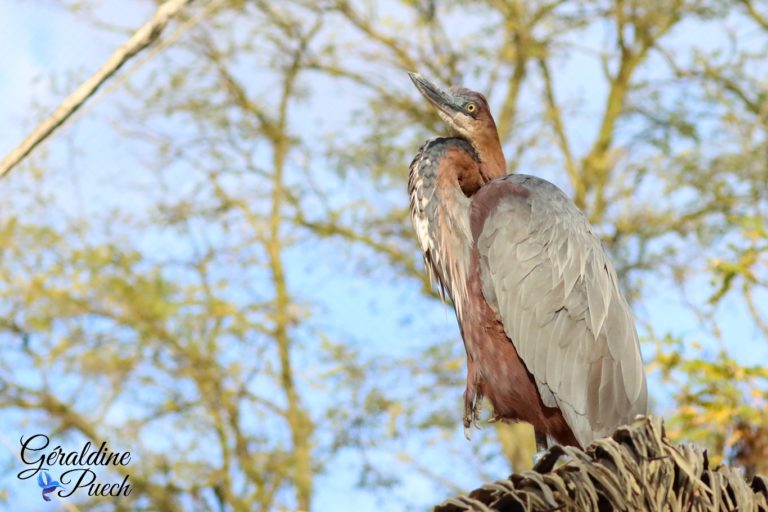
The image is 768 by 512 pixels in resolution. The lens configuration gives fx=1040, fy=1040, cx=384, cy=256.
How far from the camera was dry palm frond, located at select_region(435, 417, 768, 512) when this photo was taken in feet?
6.86

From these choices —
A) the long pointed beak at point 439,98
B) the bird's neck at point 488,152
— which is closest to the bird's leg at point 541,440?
the bird's neck at point 488,152

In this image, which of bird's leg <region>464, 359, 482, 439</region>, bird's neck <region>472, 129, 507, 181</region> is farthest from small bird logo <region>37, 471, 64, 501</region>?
bird's neck <region>472, 129, 507, 181</region>

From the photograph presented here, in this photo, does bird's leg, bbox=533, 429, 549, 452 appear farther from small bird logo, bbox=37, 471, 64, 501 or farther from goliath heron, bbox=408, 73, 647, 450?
small bird logo, bbox=37, 471, 64, 501

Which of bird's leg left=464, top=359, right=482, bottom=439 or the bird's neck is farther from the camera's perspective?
the bird's neck

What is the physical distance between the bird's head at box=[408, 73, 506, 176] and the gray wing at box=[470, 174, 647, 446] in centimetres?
24

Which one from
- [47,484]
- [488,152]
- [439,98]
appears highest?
[439,98]

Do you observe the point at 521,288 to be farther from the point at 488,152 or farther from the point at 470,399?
the point at 488,152

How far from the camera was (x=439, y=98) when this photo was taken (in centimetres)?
454

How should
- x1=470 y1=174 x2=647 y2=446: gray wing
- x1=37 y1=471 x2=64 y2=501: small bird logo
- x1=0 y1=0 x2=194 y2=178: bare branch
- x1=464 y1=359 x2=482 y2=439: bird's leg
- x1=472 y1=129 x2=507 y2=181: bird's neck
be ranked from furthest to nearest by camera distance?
x1=472 y1=129 x2=507 y2=181: bird's neck < x1=464 y1=359 x2=482 y2=439: bird's leg < x1=470 y1=174 x2=647 y2=446: gray wing < x1=37 y1=471 x2=64 y2=501: small bird logo < x1=0 y1=0 x2=194 y2=178: bare branch

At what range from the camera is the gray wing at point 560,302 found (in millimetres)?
3730

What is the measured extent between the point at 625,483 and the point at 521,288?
1946 millimetres

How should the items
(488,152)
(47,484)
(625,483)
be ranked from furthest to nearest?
1. (488,152)
2. (47,484)
3. (625,483)

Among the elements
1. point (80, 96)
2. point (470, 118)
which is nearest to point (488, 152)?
point (470, 118)

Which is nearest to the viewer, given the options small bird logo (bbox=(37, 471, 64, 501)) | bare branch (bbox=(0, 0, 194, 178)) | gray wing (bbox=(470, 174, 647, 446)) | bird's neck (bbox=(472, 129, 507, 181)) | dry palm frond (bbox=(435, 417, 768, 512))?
bare branch (bbox=(0, 0, 194, 178))
